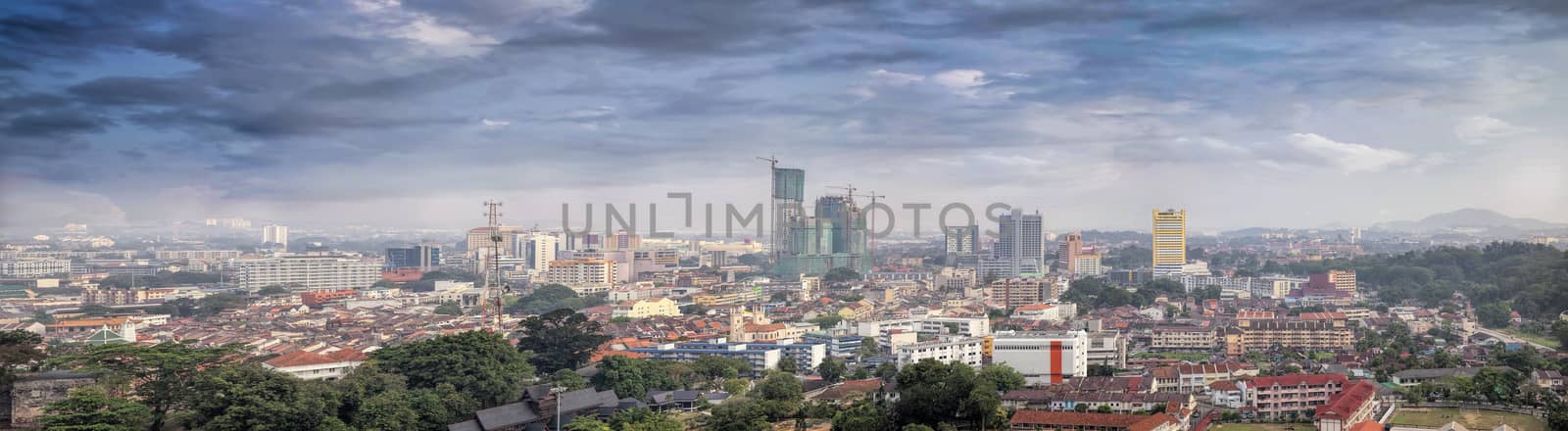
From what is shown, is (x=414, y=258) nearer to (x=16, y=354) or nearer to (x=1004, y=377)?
(x=16, y=354)

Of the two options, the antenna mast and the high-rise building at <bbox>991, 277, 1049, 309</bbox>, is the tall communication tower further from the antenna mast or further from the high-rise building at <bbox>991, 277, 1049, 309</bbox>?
the high-rise building at <bbox>991, 277, 1049, 309</bbox>

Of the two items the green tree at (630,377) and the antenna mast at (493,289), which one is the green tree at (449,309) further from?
the green tree at (630,377)

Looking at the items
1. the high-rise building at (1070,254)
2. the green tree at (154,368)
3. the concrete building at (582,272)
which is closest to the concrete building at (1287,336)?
the green tree at (154,368)

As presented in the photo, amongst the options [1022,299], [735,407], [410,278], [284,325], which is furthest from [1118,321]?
[410,278]

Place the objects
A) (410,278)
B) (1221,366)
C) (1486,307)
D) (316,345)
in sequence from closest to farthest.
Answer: (1221,366) < (316,345) < (1486,307) < (410,278)

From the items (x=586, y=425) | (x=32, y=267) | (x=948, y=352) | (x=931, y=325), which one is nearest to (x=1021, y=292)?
(x=931, y=325)

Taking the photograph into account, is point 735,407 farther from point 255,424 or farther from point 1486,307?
point 1486,307
